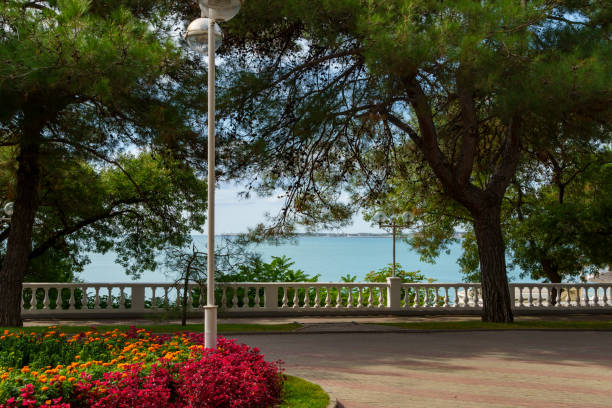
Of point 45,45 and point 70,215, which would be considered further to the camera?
point 70,215

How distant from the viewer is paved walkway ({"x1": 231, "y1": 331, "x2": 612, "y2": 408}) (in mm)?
7781

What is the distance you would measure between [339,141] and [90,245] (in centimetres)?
1036

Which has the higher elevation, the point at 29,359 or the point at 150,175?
the point at 150,175

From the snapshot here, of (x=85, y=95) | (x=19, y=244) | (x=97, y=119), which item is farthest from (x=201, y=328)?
(x=85, y=95)

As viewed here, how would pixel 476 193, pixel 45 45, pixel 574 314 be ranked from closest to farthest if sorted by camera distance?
1. pixel 45 45
2. pixel 476 193
3. pixel 574 314

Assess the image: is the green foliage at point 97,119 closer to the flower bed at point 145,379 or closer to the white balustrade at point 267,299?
the white balustrade at point 267,299

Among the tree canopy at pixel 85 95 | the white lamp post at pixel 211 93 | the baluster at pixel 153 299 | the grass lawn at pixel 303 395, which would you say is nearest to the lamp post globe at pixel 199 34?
the white lamp post at pixel 211 93

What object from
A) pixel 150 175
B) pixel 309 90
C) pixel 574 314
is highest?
pixel 309 90

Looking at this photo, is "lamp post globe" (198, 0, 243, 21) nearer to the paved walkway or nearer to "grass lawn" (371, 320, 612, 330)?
the paved walkway

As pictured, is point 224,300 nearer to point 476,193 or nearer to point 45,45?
point 476,193

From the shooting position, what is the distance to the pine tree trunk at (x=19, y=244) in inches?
565

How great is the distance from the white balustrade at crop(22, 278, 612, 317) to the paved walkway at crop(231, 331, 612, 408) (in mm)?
3945

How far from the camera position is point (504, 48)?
12133 millimetres

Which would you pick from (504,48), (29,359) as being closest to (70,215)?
(29,359)
